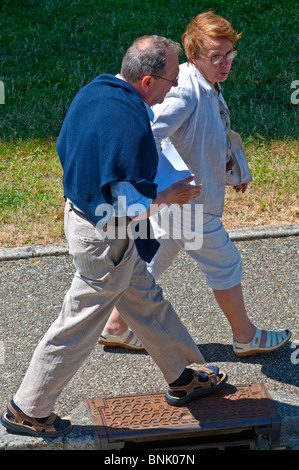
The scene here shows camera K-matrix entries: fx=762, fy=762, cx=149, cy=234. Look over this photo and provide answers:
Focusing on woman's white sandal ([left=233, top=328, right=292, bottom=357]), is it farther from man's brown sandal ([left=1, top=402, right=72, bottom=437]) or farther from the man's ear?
the man's ear

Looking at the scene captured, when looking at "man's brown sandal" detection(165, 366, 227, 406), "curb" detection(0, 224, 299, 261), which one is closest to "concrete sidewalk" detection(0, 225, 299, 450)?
"curb" detection(0, 224, 299, 261)

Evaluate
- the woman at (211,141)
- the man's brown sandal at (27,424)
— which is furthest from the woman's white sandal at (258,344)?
the man's brown sandal at (27,424)

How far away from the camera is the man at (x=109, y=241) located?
10.8ft

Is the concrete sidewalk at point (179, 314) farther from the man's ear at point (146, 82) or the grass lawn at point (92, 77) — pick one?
the man's ear at point (146, 82)

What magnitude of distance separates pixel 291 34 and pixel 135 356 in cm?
631

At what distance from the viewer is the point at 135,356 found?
4594 millimetres

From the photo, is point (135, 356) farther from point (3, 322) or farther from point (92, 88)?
point (92, 88)

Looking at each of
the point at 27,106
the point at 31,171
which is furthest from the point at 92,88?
the point at 27,106

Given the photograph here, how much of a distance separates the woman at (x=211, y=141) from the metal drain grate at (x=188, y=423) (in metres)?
0.55

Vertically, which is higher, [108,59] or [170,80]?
[170,80]

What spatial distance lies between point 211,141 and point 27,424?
178 cm

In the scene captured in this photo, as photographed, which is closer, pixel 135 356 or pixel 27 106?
pixel 135 356

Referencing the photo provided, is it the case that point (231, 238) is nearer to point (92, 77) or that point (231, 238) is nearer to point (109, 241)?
point (109, 241)

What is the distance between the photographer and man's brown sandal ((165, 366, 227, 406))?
160 inches
